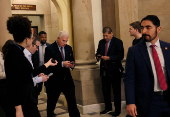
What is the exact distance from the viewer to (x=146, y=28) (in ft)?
9.59

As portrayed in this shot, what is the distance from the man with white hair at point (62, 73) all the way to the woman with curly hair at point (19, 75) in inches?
81.5

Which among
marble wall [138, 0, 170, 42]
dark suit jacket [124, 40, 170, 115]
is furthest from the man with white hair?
marble wall [138, 0, 170, 42]

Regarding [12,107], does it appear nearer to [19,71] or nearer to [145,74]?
[19,71]

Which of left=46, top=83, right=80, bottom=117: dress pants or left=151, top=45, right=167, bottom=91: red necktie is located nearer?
left=151, top=45, right=167, bottom=91: red necktie

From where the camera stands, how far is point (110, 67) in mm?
5668

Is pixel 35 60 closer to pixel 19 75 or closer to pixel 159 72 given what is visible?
pixel 19 75

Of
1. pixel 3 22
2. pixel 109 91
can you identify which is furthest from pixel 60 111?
pixel 3 22

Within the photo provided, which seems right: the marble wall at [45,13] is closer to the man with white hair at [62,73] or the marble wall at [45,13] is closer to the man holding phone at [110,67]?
the man holding phone at [110,67]

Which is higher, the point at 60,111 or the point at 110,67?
the point at 110,67

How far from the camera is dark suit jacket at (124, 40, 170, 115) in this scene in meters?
2.79

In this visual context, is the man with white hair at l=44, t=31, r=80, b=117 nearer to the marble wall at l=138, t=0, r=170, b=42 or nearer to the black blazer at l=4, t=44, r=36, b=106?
the black blazer at l=4, t=44, r=36, b=106

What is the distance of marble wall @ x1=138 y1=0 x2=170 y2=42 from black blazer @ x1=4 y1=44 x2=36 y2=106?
218 inches

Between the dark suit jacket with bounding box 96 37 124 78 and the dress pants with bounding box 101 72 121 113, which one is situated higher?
the dark suit jacket with bounding box 96 37 124 78

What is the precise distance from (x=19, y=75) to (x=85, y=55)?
3708 millimetres
